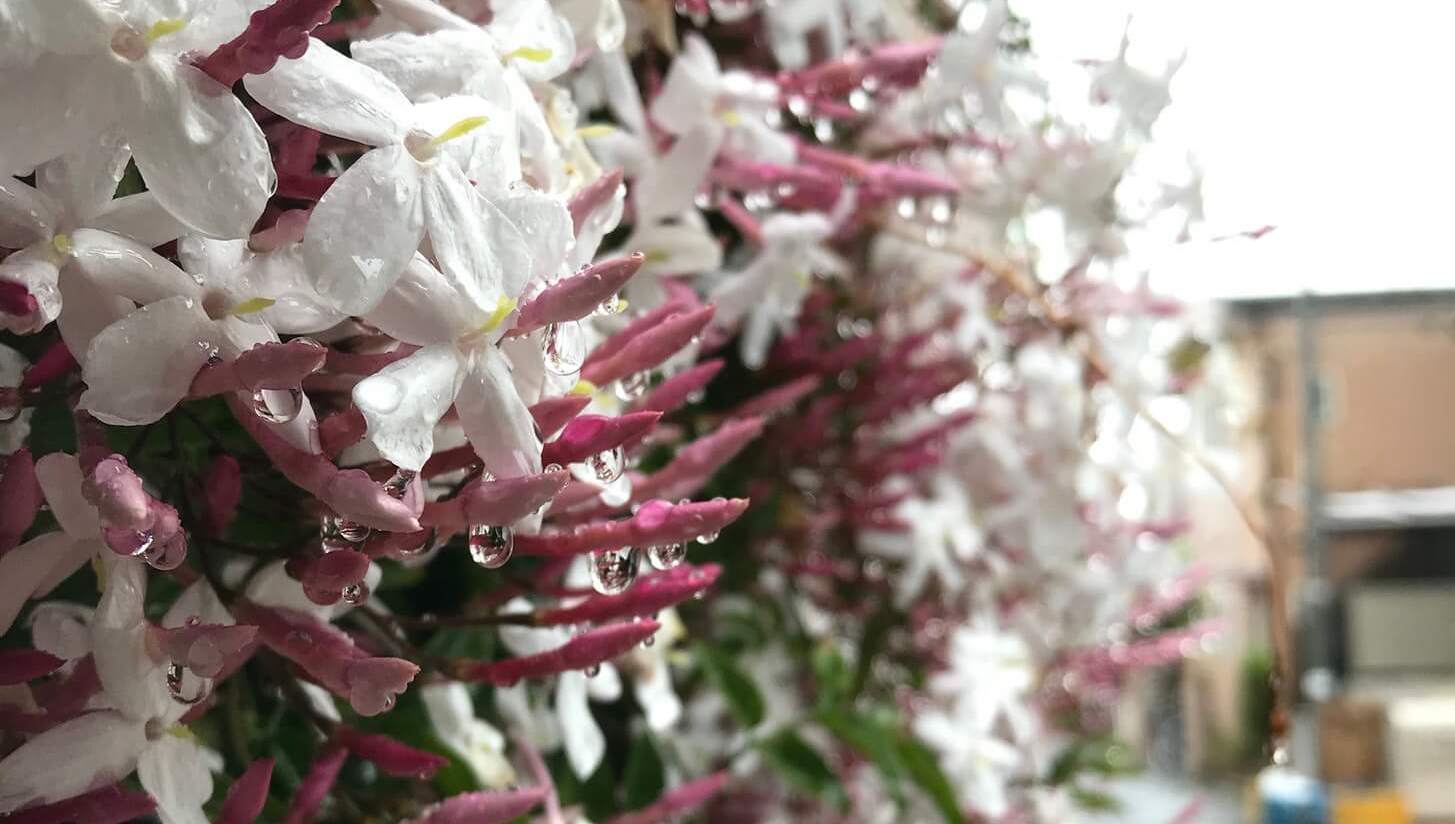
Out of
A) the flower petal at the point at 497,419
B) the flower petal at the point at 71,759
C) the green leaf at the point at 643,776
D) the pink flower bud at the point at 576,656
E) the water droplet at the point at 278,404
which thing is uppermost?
the water droplet at the point at 278,404

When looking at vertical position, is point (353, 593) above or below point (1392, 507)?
above

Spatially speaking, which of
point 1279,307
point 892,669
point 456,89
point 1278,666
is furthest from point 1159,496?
point 1279,307

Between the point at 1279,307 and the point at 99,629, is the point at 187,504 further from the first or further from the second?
the point at 1279,307

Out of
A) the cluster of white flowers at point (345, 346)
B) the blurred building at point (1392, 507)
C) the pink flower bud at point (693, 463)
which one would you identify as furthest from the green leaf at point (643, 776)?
the blurred building at point (1392, 507)

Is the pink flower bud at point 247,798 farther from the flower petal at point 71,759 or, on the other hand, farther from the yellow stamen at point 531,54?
the yellow stamen at point 531,54

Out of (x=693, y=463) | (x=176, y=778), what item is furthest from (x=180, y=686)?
(x=693, y=463)

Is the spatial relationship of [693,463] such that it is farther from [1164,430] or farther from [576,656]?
[1164,430]
